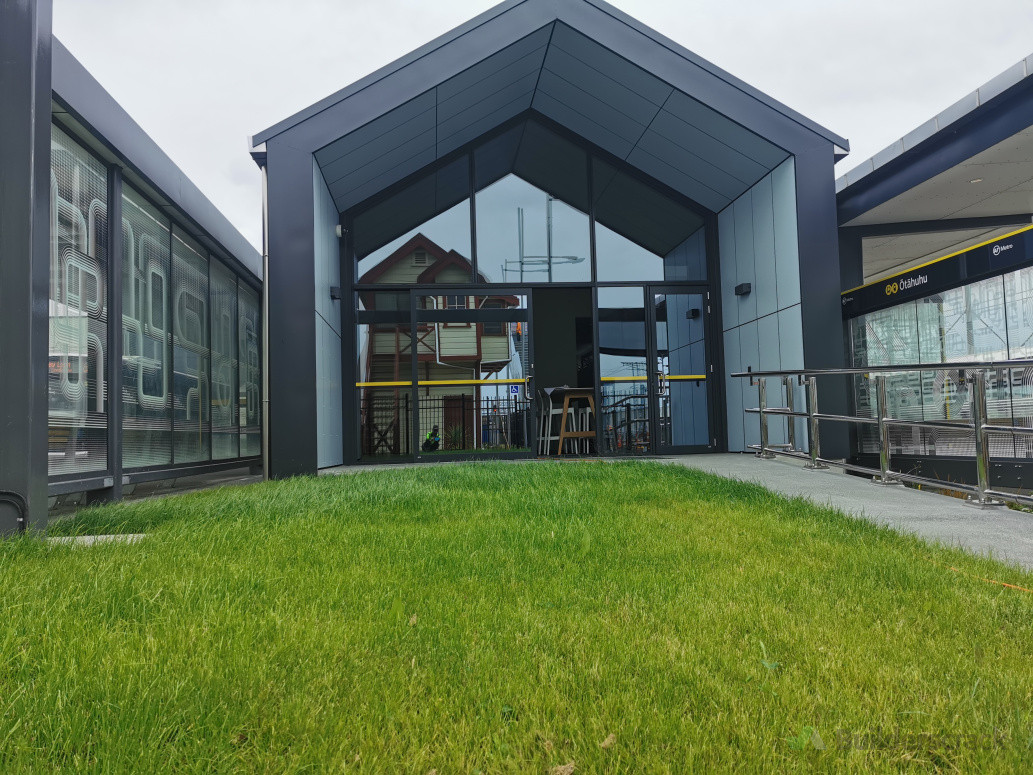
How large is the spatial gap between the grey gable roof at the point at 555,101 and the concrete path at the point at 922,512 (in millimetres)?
4335

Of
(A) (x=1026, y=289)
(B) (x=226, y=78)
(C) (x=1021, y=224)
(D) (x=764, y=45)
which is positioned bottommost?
(A) (x=1026, y=289)

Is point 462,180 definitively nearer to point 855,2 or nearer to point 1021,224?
point 1021,224

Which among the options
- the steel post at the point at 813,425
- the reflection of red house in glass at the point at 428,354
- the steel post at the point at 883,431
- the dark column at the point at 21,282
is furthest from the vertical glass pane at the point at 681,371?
the dark column at the point at 21,282

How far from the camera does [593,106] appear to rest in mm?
8953

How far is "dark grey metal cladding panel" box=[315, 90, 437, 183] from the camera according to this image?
7613mm

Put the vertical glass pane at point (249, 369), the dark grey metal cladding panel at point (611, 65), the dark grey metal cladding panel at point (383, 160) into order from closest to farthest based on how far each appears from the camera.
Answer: the dark grey metal cladding panel at point (611, 65) → the dark grey metal cladding panel at point (383, 160) → the vertical glass pane at point (249, 369)

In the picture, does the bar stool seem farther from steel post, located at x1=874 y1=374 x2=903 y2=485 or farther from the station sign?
steel post, located at x1=874 y1=374 x2=903 y2=485

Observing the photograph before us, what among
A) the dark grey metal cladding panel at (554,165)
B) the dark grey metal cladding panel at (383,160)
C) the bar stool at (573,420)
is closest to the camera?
the dark grey metal cladding panel at (383,160)

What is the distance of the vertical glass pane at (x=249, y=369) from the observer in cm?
901

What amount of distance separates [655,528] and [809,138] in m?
6.24

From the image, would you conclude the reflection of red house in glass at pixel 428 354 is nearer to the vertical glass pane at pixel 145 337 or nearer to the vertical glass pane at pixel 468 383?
the vertical glass pane at pixel 468 383

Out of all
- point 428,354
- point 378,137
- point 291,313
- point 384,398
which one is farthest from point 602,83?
point 384,398

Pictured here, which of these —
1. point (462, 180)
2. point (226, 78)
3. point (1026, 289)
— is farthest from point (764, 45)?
point (1026, 289)

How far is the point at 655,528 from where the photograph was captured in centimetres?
325
